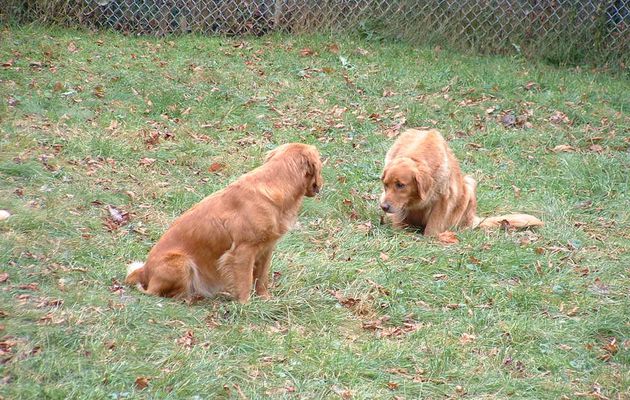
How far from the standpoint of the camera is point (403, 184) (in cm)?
720

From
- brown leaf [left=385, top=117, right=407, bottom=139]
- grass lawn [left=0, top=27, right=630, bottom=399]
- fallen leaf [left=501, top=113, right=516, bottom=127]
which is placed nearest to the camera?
grass lawn [left=0, top=27, right=630, bottom=399]

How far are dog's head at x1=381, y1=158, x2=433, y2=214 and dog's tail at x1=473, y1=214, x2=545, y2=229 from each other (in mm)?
568

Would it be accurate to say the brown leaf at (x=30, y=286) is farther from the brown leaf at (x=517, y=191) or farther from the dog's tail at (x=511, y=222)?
the brown leaf at (x=517, y=191)

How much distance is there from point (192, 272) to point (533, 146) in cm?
503

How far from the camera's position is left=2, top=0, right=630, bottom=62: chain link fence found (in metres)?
12.1

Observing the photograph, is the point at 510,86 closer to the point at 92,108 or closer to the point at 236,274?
the point at 92,108

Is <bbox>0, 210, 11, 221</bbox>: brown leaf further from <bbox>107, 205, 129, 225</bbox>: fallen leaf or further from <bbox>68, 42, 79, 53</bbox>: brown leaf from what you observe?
<bbox>68, 42, 79, 53</bbox>: brown leaf

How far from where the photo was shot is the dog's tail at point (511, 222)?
7305 millimetres

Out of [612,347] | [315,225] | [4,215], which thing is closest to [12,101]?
[4,215]

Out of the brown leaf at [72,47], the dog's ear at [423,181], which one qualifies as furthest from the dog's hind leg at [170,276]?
the brown leaf at [72,47]

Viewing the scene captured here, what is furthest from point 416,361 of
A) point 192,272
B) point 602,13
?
point 602,13

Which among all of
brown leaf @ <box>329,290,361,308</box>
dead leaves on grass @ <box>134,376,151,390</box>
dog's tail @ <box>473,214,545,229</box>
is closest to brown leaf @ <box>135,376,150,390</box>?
dead leaves on grass @ <box>134,376,151,390</box>

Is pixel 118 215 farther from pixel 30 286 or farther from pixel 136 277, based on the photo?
pixel 30 286

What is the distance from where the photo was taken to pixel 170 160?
8242 mm
